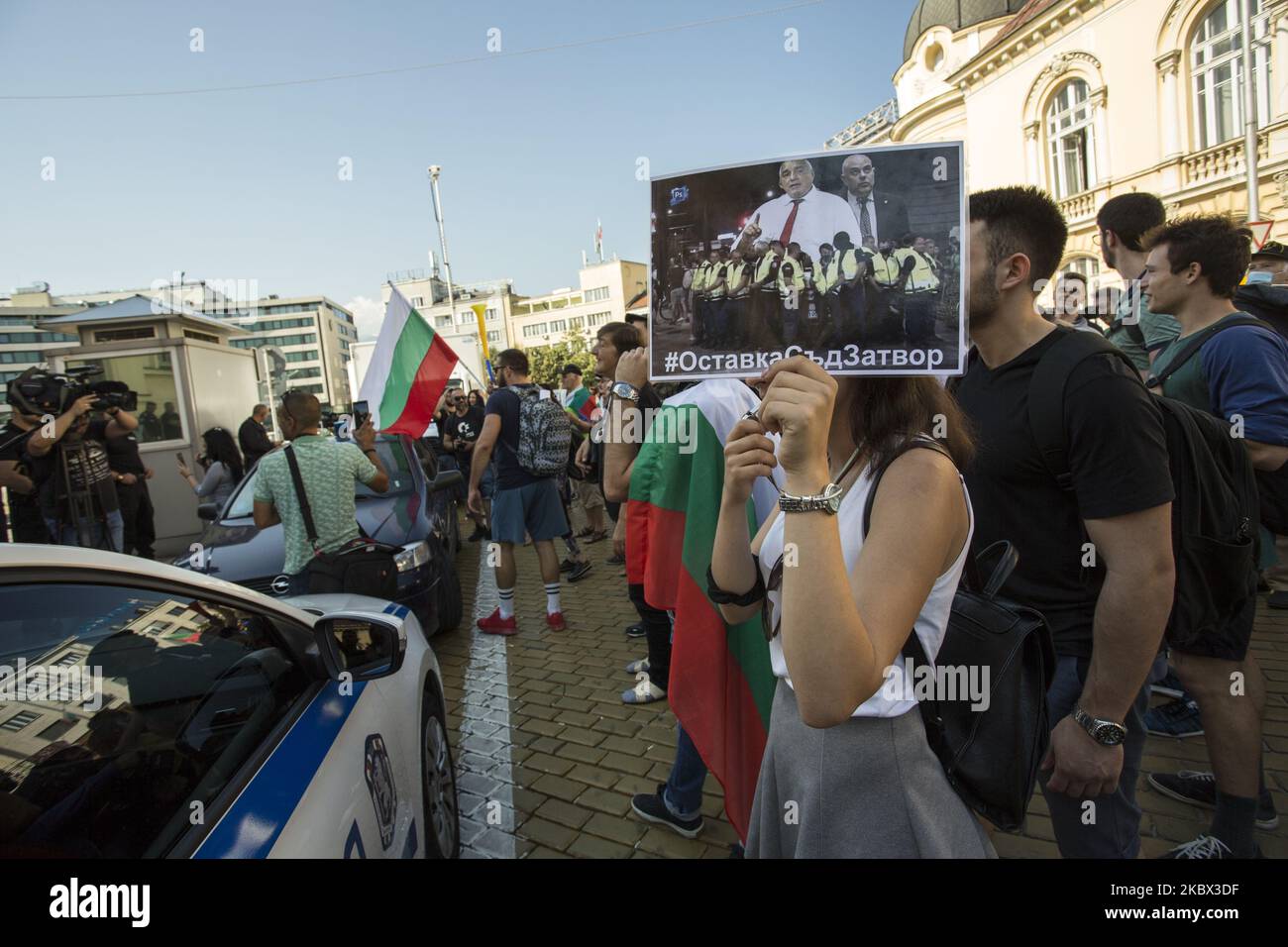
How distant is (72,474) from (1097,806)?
27.2ft

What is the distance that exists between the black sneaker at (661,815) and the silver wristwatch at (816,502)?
2.32m

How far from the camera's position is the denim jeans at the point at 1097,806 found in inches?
73.5

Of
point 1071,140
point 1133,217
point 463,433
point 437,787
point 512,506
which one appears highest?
point 1071,140

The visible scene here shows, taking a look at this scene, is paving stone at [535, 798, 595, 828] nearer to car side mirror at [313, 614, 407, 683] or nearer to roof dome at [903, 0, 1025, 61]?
car side mirror at [313, 614, 407, 683]

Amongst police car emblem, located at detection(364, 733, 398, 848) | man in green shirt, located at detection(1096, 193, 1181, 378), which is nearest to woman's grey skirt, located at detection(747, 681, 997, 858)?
police car emblem, located at detection(364, 733, 398, 848)

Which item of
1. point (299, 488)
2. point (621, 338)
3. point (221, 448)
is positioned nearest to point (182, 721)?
point (299, 488)

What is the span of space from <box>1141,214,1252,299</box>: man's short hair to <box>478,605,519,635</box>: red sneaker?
499 cm

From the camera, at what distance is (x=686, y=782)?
3.05 m

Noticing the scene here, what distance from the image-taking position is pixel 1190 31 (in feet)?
59.4

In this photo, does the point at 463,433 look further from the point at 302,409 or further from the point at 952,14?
the point at 952,14

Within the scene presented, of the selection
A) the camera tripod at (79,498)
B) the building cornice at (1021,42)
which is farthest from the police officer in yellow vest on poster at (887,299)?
the building cornice at (1021,42)

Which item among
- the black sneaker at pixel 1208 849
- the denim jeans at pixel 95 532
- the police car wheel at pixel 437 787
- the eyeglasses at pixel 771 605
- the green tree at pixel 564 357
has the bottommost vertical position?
the black sneaker at pixel 1208 849

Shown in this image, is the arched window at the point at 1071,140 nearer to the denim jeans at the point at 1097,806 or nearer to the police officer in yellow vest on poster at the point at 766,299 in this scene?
the denim jeans at the point at 1097,806

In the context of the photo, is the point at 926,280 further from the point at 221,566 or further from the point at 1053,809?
the point at 221,566
